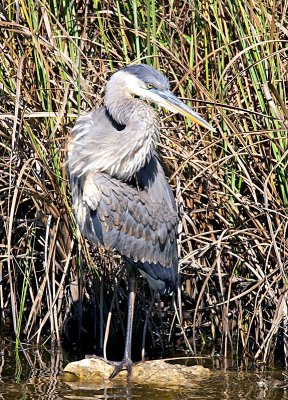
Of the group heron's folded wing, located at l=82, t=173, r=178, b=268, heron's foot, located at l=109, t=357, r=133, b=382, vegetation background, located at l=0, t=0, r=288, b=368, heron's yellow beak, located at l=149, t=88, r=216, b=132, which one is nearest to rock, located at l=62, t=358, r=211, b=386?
heron's foot, located at l=109, t=357, r=133, b=382

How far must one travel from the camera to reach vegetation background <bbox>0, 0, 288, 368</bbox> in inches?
180

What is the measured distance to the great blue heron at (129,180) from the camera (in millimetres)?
4309

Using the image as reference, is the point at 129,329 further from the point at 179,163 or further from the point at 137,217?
the point at 179,163

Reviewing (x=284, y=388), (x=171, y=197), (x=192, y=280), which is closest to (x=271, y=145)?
(x=171, y=197)

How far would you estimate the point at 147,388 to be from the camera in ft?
13.5

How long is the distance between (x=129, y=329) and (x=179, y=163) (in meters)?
1.03

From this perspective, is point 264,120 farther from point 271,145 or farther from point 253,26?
point 253,26

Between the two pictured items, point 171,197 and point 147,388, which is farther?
point 171,197

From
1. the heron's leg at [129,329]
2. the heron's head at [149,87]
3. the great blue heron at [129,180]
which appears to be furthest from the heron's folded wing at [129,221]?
the heron's head at [149,87]

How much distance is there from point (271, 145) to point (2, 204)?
157 cm

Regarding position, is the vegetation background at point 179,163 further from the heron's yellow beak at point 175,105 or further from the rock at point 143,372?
the rock at point 143,372

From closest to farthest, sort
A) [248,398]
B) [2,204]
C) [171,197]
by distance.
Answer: [248,398], [171,197], [2,204]

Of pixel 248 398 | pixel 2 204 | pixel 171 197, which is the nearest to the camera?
pixel 248 398

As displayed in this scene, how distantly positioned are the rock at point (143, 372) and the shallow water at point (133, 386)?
1.7 inches
